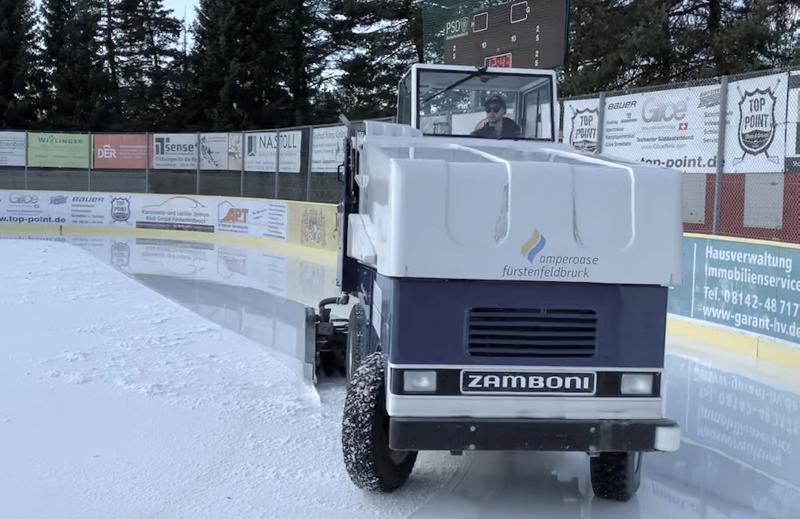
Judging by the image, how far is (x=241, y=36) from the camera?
42.2 m

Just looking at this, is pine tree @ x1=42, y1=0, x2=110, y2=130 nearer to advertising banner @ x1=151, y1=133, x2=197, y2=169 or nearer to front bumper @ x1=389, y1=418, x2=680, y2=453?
A: advertising banner @ x1=151, y1=133, x2=197, y2=169

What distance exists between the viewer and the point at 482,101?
6.85 metres

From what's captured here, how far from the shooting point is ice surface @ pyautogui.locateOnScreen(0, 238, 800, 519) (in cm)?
461

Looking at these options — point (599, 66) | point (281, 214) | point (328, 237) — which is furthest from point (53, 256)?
point (599, 66)

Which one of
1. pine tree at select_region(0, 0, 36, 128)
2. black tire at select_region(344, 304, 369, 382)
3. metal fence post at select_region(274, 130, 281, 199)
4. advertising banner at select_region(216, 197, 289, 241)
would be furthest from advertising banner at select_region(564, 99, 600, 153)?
pine tree at select_region(0, 0, 36, 128)

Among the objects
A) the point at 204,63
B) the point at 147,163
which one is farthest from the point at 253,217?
the point at 204,63

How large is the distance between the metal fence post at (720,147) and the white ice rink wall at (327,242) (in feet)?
0.91

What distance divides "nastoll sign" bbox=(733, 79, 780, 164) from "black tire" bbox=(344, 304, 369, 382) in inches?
229

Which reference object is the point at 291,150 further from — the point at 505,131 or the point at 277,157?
the point at 505,131

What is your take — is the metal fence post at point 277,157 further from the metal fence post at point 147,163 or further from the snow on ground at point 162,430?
the snow on ground at point 162,430

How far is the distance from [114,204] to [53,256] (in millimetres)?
11863

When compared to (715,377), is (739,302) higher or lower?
higher

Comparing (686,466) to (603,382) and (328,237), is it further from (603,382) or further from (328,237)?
(328,237)

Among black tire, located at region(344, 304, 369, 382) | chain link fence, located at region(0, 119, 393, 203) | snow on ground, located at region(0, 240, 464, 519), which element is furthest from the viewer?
chain link fence, located at region(0, 119, 393, 203)
